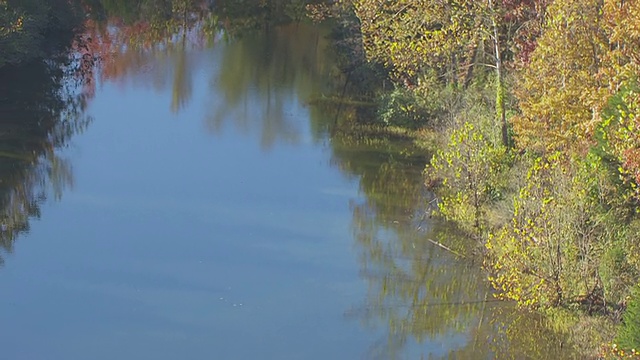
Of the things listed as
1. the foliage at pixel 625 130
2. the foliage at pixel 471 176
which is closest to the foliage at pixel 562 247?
the foliage at pixel 625 130

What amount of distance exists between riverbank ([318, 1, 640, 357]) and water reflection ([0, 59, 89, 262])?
869cm

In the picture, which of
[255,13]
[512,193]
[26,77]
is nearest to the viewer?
[512,193]

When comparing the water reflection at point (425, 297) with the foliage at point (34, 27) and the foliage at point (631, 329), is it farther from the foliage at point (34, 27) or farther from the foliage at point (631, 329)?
the foliage at point (34, 27)

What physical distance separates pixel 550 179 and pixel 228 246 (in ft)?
21.7

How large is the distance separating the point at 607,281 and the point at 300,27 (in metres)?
32.0

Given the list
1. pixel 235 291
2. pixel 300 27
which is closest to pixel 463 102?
pixel 235 291

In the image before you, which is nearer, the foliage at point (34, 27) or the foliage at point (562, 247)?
the foliage at point (562, 247)

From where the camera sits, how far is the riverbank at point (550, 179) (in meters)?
16.8

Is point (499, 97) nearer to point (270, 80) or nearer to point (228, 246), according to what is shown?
point (228, 246)

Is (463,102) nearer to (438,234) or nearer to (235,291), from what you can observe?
(438,234)

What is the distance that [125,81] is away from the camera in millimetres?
36875

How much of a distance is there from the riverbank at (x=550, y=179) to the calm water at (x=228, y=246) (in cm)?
80

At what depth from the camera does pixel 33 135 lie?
28797 mm

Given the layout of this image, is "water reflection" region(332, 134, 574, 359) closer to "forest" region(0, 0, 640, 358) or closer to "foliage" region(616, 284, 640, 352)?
"forest" region(0, 0, 640, 358)
